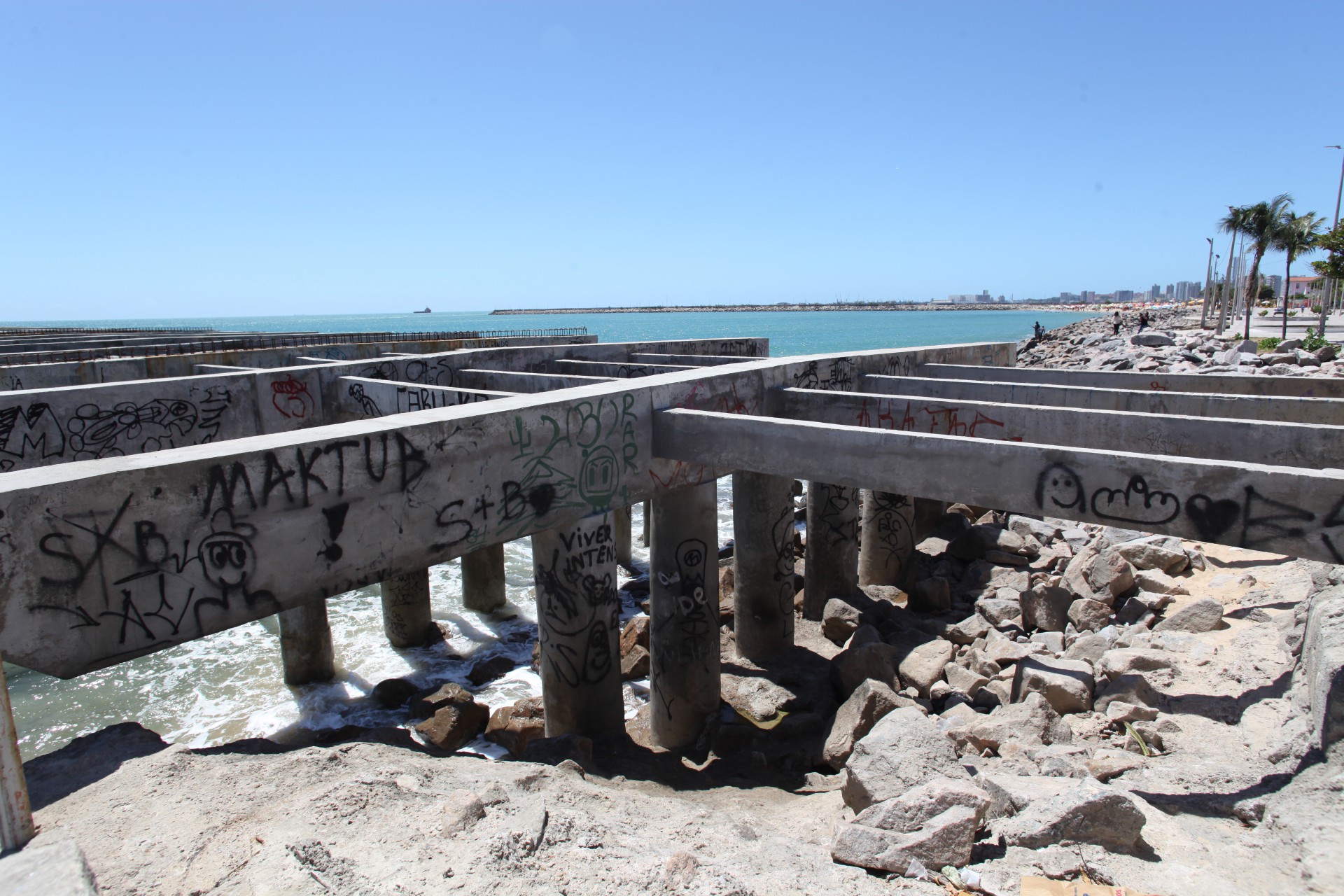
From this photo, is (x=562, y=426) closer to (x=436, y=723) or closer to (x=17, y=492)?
(x=17, y=492)

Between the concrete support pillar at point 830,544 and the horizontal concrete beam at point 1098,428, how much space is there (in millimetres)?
3450

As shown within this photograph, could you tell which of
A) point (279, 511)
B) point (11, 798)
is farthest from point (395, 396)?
point (11, 798)

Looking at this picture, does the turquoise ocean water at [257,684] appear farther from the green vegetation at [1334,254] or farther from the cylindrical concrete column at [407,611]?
the green vegetation at [1334,254]

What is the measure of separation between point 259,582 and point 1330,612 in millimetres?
8275

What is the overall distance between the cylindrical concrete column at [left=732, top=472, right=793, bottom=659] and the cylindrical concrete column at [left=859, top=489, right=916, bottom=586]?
2.79 meters

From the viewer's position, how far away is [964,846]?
4480 millimetres

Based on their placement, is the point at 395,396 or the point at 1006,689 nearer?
the point at 1006,689

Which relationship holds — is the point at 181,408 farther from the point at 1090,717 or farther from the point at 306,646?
the point at 1090,717

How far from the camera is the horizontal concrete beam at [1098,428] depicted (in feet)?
22.3

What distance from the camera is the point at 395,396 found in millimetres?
9977

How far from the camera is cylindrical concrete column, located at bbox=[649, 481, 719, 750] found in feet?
31.0

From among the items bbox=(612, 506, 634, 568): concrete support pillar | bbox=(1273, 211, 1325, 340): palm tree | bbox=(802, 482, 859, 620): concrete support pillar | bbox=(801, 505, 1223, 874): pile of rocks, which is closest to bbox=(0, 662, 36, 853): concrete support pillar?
bbox=(801, 505, 1223, 874): pile of rocks

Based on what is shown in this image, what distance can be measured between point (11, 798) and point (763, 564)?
30.3ft

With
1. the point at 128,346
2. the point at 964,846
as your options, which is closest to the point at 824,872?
the point at 964,846
